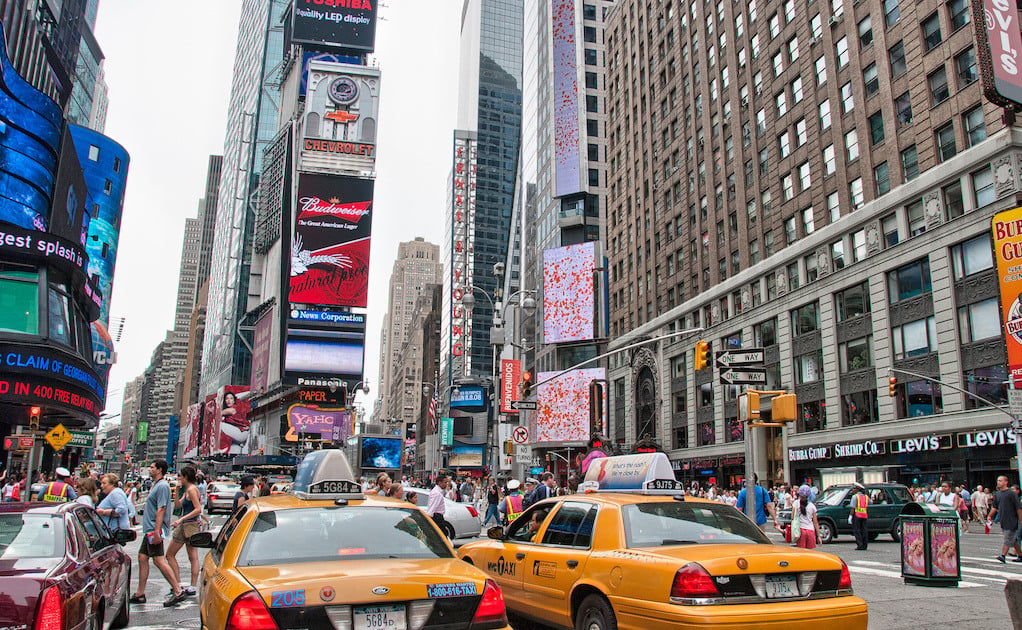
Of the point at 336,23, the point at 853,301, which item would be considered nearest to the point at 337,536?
the point at 853,301

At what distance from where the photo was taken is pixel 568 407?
75.3 m

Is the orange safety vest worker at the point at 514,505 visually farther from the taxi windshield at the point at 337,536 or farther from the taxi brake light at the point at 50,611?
the taxi brake light at the point at 50,611

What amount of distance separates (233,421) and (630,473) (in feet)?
409

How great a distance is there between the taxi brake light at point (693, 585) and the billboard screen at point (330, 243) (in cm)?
10358

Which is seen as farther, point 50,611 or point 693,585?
point 693,585

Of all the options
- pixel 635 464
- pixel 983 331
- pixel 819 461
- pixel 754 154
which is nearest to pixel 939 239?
pixel 983 331

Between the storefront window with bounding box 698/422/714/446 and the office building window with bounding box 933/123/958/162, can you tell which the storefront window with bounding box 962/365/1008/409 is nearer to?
the office building window with bounding box 933/123/958/162

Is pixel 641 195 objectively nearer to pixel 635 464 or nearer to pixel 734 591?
pixel 635 464

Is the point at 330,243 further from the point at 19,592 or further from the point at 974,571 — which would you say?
the point at 19,592

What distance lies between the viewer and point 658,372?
64688 mm

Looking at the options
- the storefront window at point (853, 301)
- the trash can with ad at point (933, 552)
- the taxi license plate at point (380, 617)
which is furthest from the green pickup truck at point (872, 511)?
the storefront window at point (853, 301)

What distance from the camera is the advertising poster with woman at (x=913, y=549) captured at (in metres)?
11.2

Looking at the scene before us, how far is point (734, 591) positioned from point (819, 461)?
4099cm

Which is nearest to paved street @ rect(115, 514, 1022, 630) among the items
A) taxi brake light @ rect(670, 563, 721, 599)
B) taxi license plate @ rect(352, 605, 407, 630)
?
taxi brake light @ rect(670, 563, 721, 599)
